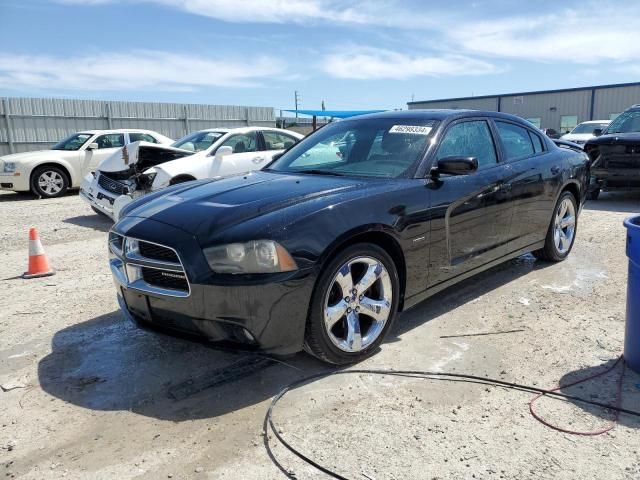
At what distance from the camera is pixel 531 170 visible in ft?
16.0

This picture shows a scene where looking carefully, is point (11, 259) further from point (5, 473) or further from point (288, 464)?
point (288, 464)

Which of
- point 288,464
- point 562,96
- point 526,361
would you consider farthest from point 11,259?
point 562,96

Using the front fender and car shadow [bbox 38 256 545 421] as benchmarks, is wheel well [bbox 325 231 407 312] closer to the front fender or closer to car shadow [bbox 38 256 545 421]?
car shadow [bbox 38 256 545 421]

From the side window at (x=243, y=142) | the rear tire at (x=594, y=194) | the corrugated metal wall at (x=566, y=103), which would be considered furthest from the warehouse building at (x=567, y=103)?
the side window at (x=243, y=142)

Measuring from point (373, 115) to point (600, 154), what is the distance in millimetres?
6710

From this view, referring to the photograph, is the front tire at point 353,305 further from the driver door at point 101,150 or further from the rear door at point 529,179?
the driver door at point 101,150

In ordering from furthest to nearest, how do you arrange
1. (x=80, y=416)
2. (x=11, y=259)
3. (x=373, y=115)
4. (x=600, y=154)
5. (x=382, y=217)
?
(x=600, y=154), (x=11, y=259), (x=373, y=115), (x=382, y=217), (x=80, y=416)

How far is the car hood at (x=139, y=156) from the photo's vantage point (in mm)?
8406

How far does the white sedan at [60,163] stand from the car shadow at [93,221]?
3.24 meters

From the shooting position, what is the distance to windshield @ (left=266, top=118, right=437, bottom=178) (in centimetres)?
395

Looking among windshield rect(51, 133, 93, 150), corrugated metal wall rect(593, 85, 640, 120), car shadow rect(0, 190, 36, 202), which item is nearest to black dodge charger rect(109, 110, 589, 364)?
windshield rect(51, 133, 93, 150)

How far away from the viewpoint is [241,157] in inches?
368

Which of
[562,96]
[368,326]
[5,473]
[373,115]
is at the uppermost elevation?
[562,96]

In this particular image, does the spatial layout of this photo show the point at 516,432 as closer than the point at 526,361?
Yes
